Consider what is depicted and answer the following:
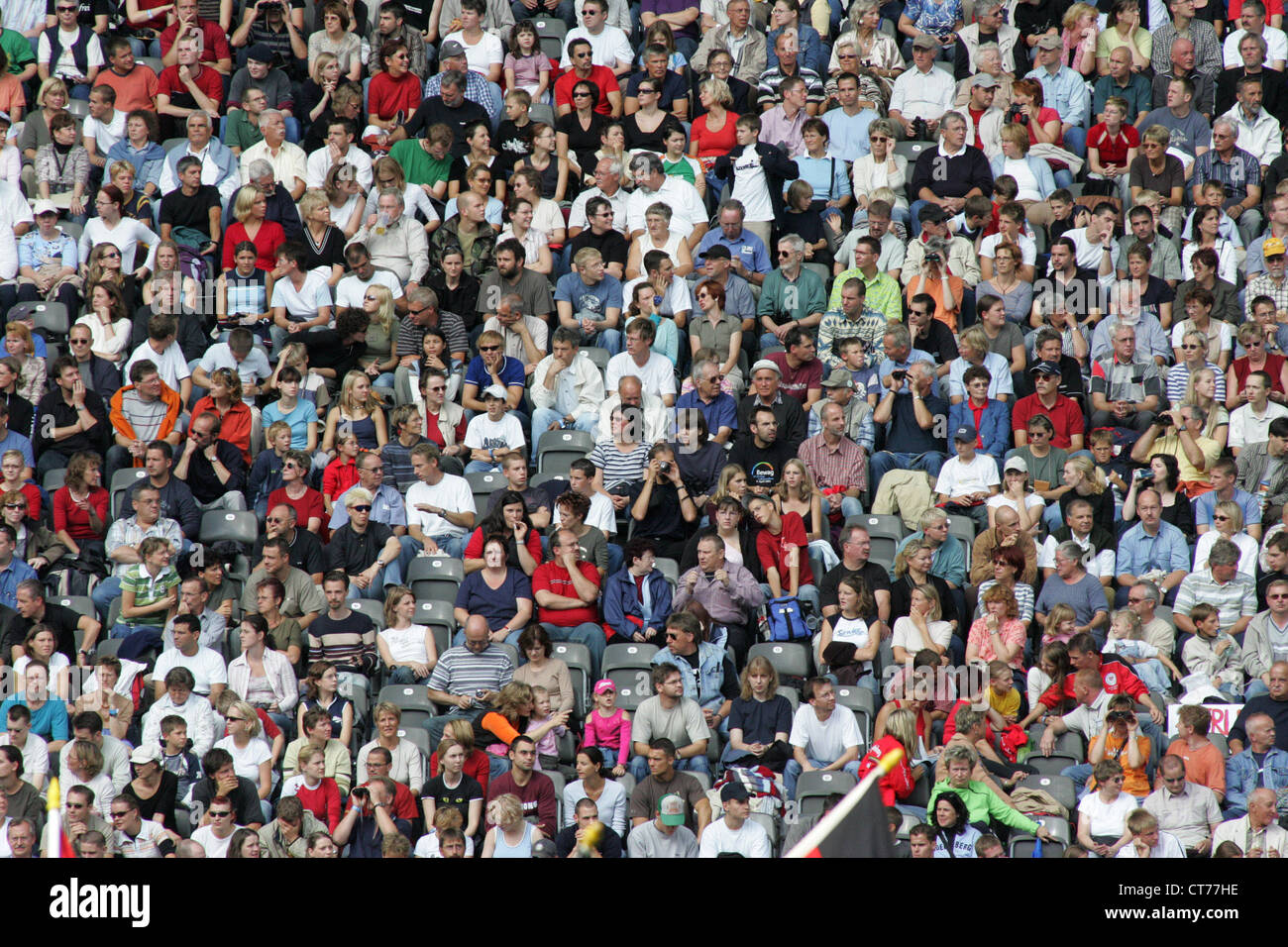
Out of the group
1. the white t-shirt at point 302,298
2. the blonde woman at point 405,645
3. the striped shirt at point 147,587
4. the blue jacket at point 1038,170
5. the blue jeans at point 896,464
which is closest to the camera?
the blonde woman at point 405,645

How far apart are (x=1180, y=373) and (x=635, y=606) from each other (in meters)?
4.76

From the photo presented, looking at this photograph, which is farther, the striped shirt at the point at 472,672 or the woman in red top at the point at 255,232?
the woman in red top at the point at 255,232

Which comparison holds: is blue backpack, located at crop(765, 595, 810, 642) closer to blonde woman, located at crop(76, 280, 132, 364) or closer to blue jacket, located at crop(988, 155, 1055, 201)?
blue jacket, located at crop(988, 155, 1055, 201)

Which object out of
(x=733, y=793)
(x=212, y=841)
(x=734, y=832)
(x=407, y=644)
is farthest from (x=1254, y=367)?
(x=212, y=841)

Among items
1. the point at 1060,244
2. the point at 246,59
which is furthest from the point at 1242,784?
the point at 246,59

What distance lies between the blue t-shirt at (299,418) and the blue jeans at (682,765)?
12.1ft

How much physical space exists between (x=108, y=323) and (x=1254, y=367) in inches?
336

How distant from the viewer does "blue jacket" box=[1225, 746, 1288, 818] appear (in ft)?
38.0

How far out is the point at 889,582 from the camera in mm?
12664

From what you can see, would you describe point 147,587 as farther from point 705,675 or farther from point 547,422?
point 705,675

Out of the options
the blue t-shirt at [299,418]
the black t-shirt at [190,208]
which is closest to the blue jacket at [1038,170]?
the blue t-shirt at [299,418]

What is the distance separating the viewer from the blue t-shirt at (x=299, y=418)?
13.8m

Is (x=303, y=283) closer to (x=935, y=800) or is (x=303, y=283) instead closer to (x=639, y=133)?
(x=639, y=133)

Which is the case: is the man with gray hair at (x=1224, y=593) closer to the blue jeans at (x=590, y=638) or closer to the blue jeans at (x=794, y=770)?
the blue jeans at (x=794, y=770)
